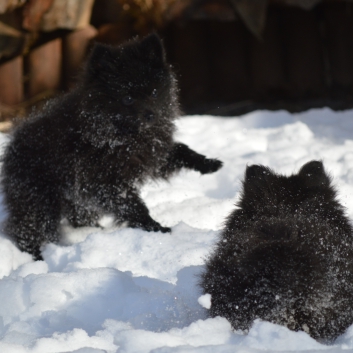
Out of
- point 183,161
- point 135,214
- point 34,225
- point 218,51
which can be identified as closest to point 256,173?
point 135,214

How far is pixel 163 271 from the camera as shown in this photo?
11.6 feet

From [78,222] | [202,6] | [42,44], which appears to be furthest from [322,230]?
[42,44]

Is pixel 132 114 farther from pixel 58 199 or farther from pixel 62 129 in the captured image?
pixel 58 199

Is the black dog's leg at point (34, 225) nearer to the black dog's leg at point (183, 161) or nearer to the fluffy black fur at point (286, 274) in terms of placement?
the black dog's leg at point (183, 161)

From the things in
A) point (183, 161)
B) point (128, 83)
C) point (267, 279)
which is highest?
point (267, 279)

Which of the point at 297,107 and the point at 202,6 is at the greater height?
the point at 202,6

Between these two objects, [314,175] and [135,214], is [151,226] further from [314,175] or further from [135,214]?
[314,175]

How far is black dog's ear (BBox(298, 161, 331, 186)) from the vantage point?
312 centimetres

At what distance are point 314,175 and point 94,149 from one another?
1.79 m

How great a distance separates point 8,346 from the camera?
2393mm

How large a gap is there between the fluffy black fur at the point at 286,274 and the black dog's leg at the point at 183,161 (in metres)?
1.90

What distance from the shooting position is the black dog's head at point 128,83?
4.41 metres

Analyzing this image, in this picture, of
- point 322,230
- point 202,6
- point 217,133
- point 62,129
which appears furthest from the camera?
point 202,6

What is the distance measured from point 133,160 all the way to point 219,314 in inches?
85.8
